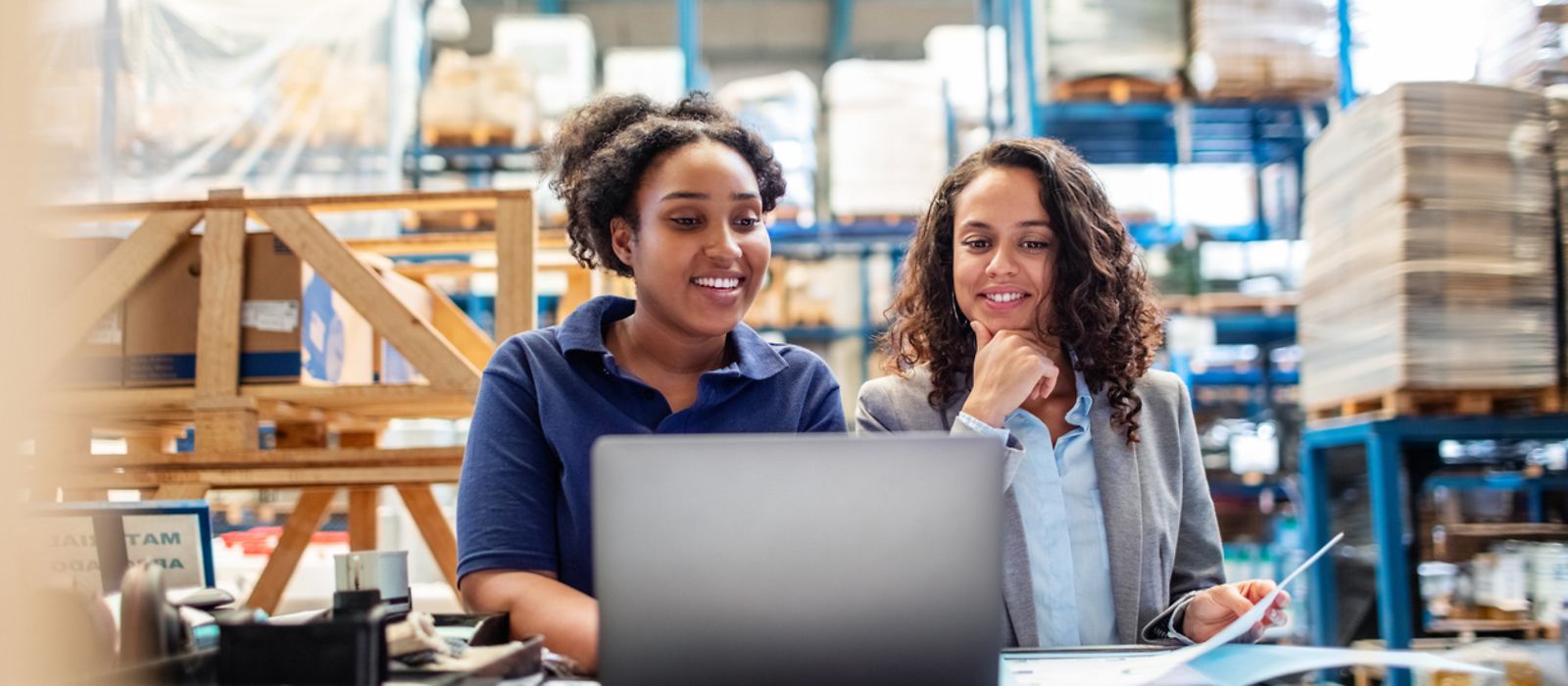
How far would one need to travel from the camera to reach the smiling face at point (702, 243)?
73.6 inches

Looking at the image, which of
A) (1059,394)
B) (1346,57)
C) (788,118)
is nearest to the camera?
(1059,394)

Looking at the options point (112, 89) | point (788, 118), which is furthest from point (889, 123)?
point (112, 89)

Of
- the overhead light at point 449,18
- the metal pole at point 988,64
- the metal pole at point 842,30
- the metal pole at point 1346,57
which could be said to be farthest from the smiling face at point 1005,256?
the metal pole at point 842,30

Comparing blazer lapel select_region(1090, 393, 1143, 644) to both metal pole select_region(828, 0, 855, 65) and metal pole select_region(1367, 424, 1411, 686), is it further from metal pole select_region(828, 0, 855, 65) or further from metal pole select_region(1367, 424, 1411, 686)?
metal pole select_region(828, 0, 855, 65)

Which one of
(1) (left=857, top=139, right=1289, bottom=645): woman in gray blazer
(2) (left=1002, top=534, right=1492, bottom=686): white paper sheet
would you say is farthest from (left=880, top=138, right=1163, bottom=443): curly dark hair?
(2) (left=1002, top=534, right=1492, bottom=686): white paper sheet

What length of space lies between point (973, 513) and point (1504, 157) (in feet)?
11.9

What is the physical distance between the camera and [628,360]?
1974 mm

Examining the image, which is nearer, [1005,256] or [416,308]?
[1005,256]

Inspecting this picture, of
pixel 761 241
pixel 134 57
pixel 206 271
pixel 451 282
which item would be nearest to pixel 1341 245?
pixel 761 241

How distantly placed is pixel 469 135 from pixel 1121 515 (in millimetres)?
5925

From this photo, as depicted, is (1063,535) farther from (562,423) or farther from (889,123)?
(889,123)

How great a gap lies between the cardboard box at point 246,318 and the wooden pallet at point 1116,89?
4380 mm

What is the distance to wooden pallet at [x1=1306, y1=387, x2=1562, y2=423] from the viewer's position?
378 cm

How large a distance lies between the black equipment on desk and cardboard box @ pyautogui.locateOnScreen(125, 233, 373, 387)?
1.94m
